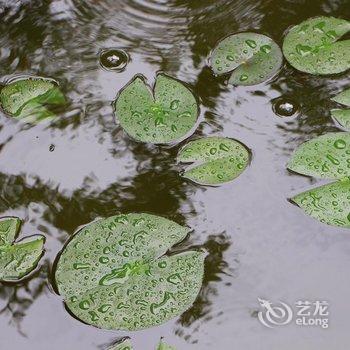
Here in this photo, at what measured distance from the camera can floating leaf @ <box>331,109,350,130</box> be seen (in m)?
1.53

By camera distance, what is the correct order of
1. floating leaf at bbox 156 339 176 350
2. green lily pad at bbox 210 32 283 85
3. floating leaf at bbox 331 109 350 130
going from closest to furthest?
floating leaf at bbox 156 339 176 350, floating leaf at bbox 331 109 350 130, green lily pad at bbox 210 32 283 85

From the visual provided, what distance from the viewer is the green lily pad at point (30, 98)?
164 cm

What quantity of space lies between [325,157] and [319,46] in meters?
0.35

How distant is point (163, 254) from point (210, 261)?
0.11 metres

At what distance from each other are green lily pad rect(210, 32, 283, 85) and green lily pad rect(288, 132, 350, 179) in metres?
0.25

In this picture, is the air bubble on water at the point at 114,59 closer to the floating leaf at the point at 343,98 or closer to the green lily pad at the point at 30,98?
the green lily pad at the point at 30,98

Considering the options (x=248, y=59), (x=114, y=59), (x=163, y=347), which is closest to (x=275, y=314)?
(x=163, y=347)

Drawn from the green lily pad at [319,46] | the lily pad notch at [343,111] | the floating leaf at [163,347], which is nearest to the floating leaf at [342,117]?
the lily pad notch at [343,111]

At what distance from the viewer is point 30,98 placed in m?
1.66

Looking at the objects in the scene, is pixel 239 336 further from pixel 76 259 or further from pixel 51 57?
pixel 51 57

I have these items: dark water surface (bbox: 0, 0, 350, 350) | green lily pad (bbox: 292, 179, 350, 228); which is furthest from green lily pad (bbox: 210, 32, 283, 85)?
green lily pad (bbox: 292, 179, 350, 228)

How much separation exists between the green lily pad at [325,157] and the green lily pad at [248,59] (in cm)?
25

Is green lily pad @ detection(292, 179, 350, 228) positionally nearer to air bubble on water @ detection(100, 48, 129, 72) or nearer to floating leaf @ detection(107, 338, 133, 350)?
floating leaf @ detection(107, 338, 133, 350)

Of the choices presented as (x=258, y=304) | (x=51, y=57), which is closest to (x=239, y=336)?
(x=258, y=304)
